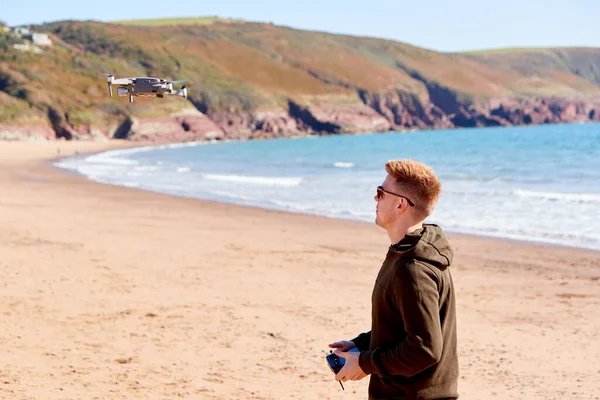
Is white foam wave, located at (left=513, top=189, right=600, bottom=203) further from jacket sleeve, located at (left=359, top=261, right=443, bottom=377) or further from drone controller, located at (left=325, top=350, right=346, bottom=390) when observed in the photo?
jacket sleeve, located at (left=359, top=261, right=443, bottom=377)

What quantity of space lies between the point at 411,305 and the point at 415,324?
3.2 inches

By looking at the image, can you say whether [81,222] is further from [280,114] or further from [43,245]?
[280,114]

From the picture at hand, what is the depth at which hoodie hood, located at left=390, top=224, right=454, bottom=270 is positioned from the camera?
3.13 meters

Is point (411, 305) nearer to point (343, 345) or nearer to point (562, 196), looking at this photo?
point (343, 345)

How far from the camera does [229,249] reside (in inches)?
643

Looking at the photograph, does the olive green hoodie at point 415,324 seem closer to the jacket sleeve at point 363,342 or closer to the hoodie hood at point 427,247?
the hoodie hood at point 427,247

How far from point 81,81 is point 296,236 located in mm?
67585

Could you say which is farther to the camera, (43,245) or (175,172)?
(175,172)

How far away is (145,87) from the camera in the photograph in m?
2.38

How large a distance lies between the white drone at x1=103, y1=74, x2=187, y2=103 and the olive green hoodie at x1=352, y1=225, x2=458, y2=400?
1.22 metres

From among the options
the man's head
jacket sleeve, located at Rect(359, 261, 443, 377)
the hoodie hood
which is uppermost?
the man's head

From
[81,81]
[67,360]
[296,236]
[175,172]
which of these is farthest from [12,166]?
[67,360]

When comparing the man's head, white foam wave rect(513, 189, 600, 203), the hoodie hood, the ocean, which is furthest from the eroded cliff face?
the hoodie hood

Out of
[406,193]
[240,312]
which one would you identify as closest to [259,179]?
[240,312]
